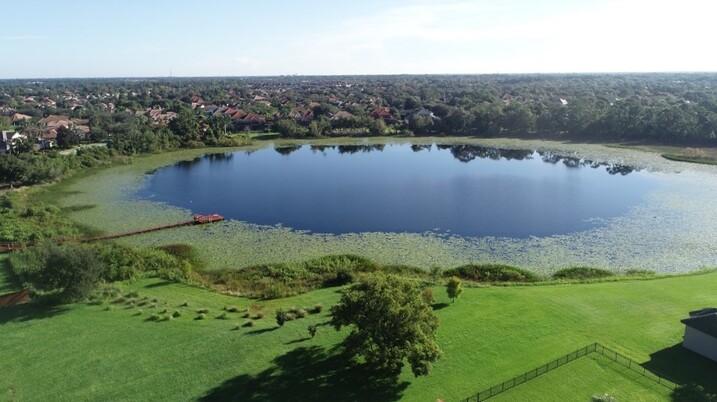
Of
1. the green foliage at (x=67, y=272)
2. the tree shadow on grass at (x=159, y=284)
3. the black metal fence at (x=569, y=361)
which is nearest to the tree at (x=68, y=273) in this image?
the green foliage at (x=67, y=272)

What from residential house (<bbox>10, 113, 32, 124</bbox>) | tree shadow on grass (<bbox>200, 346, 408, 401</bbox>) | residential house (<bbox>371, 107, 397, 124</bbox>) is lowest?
tree shadow on grass (<bbox>200, 346, 408, 401</bbox>)

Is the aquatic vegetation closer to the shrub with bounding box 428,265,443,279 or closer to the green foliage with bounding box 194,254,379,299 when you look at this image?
the shrub with bounding box 428,265,443,279

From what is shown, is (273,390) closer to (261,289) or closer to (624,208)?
(261,289)

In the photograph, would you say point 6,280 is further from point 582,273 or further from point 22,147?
point 22,147

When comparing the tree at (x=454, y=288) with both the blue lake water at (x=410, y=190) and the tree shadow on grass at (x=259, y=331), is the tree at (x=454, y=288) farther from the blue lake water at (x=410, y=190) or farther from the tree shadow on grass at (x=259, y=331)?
the blue lake water at (x=410, y=190)

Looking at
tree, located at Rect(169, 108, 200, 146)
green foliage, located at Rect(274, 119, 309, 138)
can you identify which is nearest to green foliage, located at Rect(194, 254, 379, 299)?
tree, located at Rect(169, 108, 200, 146)

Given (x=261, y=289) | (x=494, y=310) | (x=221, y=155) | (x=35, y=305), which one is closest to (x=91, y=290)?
(x=35, y=305)
